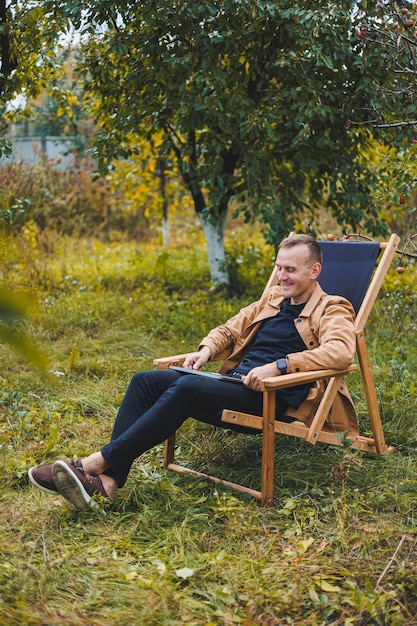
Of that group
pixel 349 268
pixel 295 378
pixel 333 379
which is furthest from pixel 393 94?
pixel 295 378

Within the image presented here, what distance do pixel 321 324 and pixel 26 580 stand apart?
163cm

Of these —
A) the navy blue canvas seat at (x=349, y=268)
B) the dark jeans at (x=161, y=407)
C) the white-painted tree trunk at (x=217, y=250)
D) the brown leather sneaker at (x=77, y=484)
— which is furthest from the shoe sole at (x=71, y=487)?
the white-painted tree trunk at (x=217, y=250)

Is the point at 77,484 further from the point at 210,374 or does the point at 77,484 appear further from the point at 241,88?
the point at 241,88

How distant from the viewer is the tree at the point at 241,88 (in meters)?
5.32

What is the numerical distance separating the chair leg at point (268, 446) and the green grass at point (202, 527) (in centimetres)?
7

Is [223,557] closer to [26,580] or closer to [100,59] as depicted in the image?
[26,580]

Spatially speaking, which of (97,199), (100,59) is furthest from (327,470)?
(97,199)

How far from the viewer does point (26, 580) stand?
8.45 ft

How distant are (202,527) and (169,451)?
0.64 m

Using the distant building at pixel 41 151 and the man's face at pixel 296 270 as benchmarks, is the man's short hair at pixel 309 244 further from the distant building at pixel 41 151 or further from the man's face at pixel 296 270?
the distant building at pixel 41 151

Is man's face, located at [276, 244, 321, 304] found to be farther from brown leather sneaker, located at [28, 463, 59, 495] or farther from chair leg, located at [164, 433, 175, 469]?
brown leather sneaker, located at [28, 463, 59, 495]

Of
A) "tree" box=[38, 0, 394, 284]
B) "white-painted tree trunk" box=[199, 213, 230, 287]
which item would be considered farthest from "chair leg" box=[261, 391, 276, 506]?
"white-painted tree trunk" box=[199, 213, 230, 287]

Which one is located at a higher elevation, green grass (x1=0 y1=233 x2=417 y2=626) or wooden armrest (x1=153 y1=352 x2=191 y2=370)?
wooden armrest (x1=153 y1=352 x2=191 y2=370)

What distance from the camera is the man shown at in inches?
120
